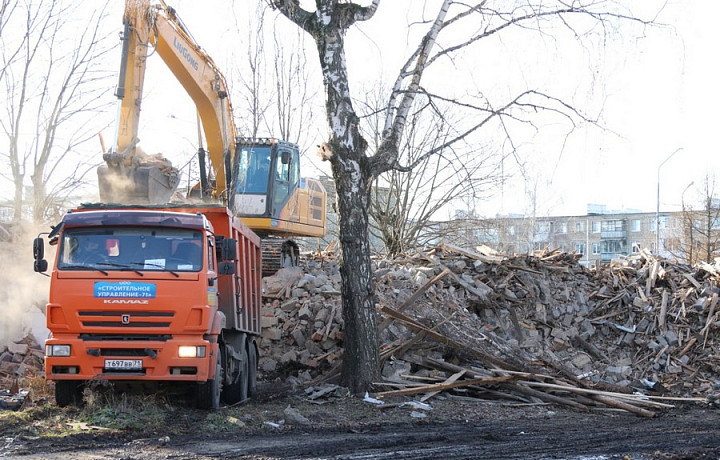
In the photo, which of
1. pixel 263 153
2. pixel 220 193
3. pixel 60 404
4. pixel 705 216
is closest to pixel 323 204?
pixel 263 153

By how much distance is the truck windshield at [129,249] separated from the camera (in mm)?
11305

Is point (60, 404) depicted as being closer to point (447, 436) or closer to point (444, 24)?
point (447, 436)

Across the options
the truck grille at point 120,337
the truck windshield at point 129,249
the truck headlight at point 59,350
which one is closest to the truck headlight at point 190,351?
the truck grille at point 120,337

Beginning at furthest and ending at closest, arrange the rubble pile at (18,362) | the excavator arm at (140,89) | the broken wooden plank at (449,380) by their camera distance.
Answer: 1. the rubble pile at (18,362)
2. the excavator arm at (140,89)
3. the broken wooden plank at (449,380)

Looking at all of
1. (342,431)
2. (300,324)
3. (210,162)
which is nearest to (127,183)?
(210,162)

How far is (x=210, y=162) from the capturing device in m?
18.3

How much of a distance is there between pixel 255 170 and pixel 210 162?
2429 millimetres

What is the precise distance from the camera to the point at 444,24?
1379cm

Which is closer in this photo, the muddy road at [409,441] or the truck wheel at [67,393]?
the muddy road at [409,441]

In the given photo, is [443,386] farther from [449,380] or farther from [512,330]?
[512,330]

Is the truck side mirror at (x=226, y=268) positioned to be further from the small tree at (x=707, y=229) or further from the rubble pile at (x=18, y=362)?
the small tree at (x=707, y=229)

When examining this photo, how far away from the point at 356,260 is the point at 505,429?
12.5 feet

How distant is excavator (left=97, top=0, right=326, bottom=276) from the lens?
13.9 metres

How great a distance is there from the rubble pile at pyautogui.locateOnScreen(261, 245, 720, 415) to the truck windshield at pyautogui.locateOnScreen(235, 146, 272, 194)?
7.90ft
